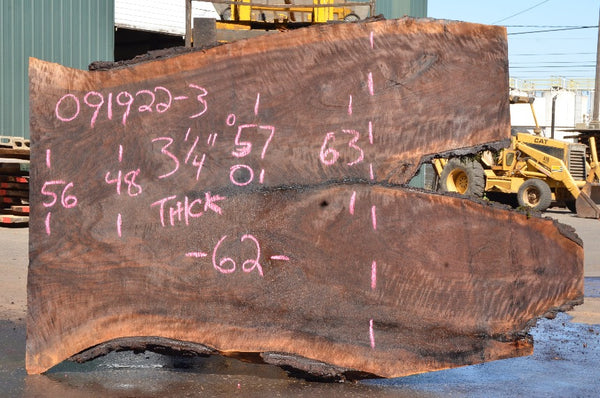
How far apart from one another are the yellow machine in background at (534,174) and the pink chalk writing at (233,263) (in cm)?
1425

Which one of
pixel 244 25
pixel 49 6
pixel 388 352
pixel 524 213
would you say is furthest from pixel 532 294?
pixel 49 6

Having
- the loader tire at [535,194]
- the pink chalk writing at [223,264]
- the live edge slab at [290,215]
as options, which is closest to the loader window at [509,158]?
the loader tire at [535,194]

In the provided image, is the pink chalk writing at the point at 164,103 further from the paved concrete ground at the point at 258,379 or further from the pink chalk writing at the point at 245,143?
the paved concrete ground at the point at 258,379

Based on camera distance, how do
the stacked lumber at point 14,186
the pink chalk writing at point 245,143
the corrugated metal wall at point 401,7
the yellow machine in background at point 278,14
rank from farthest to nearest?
the corrugated metal wall at point 401,7 → the stacked lumber at point 14,186 → the yellow machine in background at point 278,14 → the pink chalk writing at point 245,143

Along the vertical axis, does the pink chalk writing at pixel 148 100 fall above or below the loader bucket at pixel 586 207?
above

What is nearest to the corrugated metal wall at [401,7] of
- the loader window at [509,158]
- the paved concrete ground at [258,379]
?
the loader window at [509,158]

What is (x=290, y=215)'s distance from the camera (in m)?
3.79

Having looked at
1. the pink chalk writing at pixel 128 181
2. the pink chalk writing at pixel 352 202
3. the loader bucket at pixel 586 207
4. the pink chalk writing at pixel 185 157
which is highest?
the pink chalk writing at pixel 185 157

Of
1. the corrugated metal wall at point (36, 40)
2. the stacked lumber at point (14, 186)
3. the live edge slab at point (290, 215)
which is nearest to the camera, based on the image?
the live edge slab at point (290, 215)

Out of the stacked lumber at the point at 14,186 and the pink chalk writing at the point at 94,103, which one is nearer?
the pink chalk writing at the point at 94,103

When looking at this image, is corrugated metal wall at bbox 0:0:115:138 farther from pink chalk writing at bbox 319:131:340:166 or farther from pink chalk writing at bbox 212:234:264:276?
pink chalk writing at bbox 319:131:340:166

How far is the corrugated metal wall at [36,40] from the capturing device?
15047 millimetres

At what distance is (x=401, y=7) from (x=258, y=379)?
Answer: 17118mm

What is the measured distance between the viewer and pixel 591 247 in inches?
457
